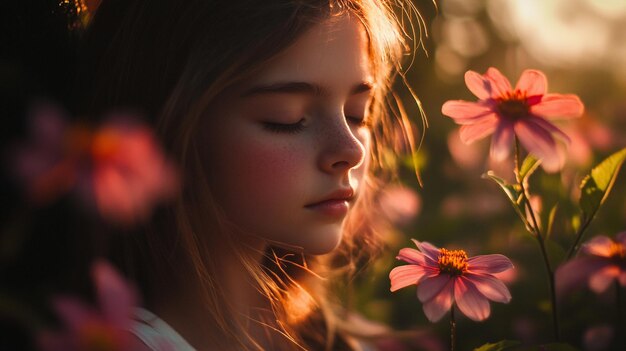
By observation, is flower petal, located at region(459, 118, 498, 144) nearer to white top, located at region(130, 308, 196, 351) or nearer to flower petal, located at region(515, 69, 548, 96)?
flower petal, located at region(515, 69, 548, 96)

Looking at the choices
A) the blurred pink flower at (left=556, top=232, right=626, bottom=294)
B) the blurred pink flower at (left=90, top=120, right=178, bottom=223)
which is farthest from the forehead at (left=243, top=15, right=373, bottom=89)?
the blurred pink flower at (left=90, top=120, right=178, bottom=223)

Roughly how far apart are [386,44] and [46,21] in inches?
19.3

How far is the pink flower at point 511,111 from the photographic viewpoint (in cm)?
71

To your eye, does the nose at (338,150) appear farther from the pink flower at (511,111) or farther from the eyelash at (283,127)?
the pink flower at (511,111)

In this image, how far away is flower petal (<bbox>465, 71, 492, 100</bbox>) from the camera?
2.48 feet

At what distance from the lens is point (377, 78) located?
1067 millimetres

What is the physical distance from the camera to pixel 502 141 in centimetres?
71

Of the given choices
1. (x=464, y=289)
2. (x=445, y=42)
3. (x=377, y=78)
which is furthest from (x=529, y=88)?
(x=445, y=42)

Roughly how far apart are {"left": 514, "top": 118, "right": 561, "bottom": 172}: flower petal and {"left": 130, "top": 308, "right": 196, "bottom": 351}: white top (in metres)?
0.44

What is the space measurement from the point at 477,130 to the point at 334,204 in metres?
0.23

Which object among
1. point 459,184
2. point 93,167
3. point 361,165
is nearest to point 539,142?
point 361,165

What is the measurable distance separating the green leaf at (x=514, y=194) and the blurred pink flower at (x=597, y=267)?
0.07 m

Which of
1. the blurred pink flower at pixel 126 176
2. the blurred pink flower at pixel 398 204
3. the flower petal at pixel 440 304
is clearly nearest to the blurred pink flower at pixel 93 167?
the blurred pink flower at pixel 126 176

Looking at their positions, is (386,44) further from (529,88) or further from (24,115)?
(24,115)
